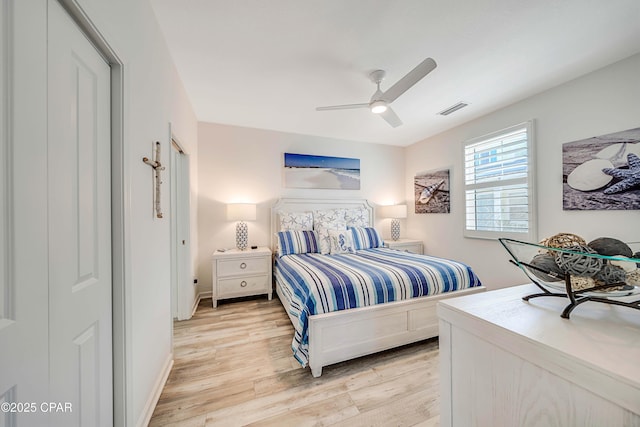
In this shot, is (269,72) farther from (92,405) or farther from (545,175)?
(545,175)

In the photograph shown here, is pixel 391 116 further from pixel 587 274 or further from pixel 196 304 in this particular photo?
pixel 196 304

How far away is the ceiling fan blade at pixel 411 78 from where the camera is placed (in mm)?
1674

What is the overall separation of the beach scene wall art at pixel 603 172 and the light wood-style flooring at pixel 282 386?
1987 millimetres

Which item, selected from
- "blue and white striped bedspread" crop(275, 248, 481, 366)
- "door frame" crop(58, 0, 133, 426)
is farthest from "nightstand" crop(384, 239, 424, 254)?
"door frame" crop(58, 0, 133, 426)

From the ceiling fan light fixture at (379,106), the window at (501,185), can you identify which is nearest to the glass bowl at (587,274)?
the ceiling fan light fixture at (379,106)

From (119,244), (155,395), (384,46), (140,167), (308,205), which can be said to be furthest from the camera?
(308,205)

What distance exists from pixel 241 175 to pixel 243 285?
1602 millimetres

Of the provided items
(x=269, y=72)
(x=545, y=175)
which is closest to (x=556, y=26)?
(x=545, y=175)

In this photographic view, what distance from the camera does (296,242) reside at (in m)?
3.18

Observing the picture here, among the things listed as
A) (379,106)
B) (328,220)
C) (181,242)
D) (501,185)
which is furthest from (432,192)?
(181,242)

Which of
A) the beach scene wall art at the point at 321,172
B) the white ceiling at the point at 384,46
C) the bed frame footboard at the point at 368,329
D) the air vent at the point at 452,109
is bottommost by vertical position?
the bed frame footboard at the point at 368,329

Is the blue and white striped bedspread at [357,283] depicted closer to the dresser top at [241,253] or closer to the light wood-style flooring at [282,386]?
the light wood-style flooring at [282,386]

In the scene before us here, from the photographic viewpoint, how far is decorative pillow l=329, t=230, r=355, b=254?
10.2 ft

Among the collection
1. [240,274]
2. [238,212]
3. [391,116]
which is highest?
[391,116]
